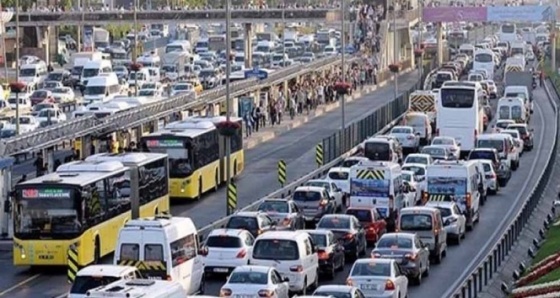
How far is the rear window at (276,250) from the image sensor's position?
4103 cm

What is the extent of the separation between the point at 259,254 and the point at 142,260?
10.1ft

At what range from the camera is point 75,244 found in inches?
1764

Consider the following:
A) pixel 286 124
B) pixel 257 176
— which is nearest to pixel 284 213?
pixel 257 176

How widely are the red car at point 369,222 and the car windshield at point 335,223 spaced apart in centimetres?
267

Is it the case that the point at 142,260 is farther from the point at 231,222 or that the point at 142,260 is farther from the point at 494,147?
the point at 494,147

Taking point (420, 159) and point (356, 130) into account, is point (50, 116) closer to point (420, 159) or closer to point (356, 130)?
point (356, 130)

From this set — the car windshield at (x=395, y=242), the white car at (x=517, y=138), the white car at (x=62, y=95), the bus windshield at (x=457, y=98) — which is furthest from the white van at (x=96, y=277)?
the white car at (x=62, y=95)

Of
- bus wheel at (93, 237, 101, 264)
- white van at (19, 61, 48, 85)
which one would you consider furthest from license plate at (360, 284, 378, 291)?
white van at (19, 61, 48, 85)

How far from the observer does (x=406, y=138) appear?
77250mm

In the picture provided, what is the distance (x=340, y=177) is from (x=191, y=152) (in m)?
5.06

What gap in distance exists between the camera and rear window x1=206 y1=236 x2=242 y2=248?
140 feet

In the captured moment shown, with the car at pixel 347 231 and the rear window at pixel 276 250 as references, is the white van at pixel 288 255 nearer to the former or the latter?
the rear window at pixel 276 250

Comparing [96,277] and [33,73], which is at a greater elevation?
[96,277]

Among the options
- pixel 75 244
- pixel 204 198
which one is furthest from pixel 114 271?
pixel 204 198
